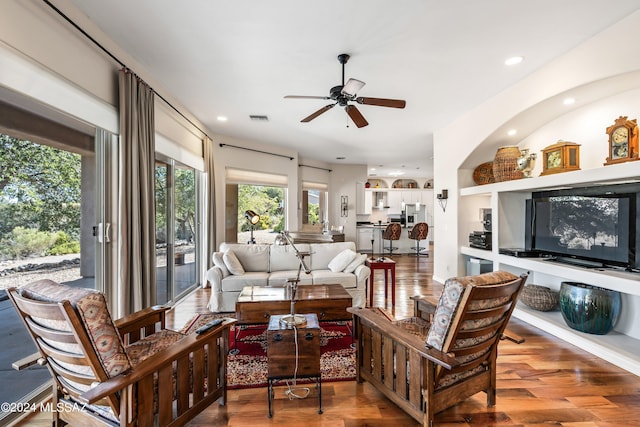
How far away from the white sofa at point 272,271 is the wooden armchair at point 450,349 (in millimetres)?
1931

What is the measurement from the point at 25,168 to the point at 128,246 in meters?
1.01

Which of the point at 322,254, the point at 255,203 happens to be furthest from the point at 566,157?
the point at 255,203

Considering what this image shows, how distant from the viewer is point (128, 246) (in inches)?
109

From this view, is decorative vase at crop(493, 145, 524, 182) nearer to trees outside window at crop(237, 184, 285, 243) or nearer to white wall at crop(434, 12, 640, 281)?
white wall at crop(434, 12, 640, 281)

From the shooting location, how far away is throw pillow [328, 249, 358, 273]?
4164 mm

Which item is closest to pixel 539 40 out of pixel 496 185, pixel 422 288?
pixel 496 185

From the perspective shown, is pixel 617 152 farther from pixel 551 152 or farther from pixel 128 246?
pixel 128 246

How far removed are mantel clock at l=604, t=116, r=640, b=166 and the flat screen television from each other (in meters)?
0.29

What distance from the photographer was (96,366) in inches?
50.0

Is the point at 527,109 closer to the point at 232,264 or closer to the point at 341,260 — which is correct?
the point at 341,260

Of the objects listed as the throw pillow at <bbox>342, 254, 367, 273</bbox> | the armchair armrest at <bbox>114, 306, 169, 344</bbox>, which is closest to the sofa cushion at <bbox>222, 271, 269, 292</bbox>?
the throw pillow at <bbox>342, 254, 367, 273</bbox>

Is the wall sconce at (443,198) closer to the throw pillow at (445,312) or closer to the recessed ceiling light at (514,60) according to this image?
the recessed ceiling light at (514,60)

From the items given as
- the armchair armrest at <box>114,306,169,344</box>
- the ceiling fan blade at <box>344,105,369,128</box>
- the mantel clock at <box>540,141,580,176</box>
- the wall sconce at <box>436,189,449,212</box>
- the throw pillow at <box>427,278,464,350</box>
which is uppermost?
the ceiling fan blade at <box>344,105,369,128</box>

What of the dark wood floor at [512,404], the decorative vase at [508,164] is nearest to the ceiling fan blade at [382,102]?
the decorative vase at [508,164]
